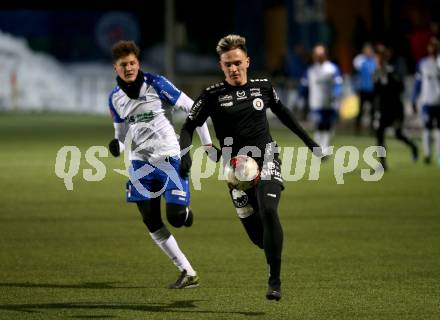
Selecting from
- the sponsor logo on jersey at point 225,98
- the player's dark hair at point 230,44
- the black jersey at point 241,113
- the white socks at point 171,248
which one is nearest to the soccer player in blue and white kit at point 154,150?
Result: the white socks at point 171,248

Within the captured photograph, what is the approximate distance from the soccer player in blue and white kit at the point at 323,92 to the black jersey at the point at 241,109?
16088 millimetres

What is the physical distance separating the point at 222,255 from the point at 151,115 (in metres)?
2.40

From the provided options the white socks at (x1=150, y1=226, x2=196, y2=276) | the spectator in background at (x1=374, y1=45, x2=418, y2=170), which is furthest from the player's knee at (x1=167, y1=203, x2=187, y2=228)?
the spectator in background at (x1=374, y1=45, x2=418, y2=170)

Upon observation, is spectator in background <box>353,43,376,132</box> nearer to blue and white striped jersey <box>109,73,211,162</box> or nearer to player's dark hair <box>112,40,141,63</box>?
blue and white striped jersey <box>109,73,211,162</box>

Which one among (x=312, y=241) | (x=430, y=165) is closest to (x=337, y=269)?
(x=312, y=241)

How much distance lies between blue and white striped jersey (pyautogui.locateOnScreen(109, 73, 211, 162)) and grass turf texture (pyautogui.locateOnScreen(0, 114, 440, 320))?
118cm

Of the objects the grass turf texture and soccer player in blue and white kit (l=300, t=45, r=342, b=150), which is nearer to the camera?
the grass turf texture

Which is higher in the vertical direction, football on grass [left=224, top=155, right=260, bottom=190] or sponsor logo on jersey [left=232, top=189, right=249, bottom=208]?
football on grass [left=224, top=155, right=260, bottom=190]

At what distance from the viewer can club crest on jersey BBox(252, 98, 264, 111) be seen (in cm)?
959

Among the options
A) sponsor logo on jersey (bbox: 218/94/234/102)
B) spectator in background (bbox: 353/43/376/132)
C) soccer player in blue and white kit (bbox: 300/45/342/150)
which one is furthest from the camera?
spectator in background (bbox: 353/43/376/132)

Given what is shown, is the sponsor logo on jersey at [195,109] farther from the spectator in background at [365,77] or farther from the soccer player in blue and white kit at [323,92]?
the spectator in background at [365,77]

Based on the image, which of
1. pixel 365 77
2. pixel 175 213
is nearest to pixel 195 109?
pixel 175 213

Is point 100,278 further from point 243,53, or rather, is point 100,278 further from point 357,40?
point 357,40

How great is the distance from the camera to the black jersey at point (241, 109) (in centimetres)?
957
